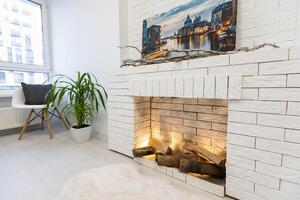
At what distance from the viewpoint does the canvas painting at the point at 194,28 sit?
1167 mm

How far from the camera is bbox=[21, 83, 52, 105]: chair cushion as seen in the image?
2166mm

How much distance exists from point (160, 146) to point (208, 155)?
0.43m

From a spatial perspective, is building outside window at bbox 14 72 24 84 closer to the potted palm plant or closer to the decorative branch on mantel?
the potted palm plant

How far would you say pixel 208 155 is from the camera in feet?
3.97

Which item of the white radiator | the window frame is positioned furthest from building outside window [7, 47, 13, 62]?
the white radiator

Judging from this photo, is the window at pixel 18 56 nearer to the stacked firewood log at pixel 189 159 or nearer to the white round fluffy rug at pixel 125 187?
the white round fluffy rug at pixel 125 187

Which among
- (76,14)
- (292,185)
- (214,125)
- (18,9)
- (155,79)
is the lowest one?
(292,185)

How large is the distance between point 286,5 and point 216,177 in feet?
3.91

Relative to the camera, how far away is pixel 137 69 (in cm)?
140

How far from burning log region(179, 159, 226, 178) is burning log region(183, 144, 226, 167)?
0.11 feet

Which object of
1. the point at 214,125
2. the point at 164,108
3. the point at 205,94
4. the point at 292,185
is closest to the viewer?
the point at 292,185

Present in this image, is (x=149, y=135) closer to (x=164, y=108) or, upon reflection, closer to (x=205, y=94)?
(x=164, y=108)

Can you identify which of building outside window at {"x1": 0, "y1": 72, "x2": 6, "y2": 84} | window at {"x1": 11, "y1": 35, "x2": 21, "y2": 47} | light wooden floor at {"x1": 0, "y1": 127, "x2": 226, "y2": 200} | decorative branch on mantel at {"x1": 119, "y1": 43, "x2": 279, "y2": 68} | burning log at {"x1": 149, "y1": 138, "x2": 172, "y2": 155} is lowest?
light wooden floor at {"x1": 0, "y1": 127, "x2": 226, "y2": 200}

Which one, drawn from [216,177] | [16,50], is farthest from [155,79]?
[16,50]
